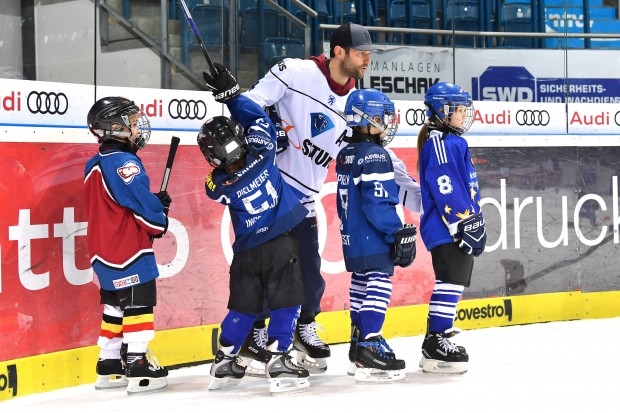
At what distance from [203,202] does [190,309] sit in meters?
0.52

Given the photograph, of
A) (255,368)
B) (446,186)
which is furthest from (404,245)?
(255,368)

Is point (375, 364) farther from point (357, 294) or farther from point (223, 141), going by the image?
point (223, 141)

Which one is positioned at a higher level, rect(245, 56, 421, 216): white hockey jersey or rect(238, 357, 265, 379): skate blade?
rect(245, 56, 421, 216): white hockey jersey

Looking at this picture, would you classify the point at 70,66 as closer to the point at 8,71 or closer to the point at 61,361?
the point at 8,71

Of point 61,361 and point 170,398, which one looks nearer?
point 170,398

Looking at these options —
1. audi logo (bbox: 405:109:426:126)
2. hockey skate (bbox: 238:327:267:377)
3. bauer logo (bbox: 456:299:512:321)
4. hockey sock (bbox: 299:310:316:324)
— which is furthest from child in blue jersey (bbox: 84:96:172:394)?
bauer logo (bbox: 456:299:512:321)

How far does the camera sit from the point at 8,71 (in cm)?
405

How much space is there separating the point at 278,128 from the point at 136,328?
1096 millimetres


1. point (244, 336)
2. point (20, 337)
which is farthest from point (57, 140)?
point (244, 336)

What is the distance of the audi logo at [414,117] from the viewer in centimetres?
584

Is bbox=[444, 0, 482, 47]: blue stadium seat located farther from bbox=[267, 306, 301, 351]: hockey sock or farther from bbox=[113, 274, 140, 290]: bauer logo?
bbox=[113, 274, 140, 290]: bauer logo

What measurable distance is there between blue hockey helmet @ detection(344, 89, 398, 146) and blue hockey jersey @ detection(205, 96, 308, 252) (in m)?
0.37

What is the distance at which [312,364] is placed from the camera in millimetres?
4512

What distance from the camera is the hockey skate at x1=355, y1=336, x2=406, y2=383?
416cm
